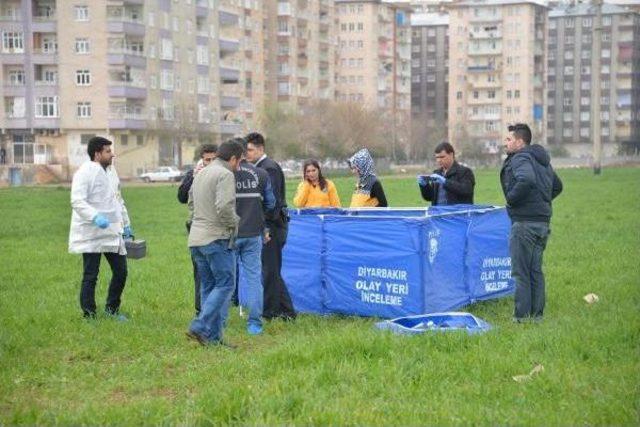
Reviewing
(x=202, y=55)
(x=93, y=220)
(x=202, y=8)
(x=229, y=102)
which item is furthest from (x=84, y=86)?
(x=93, y=220)

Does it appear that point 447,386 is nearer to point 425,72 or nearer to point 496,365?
point 496,365

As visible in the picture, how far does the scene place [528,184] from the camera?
10969 mm

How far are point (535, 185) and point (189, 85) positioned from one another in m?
89.8

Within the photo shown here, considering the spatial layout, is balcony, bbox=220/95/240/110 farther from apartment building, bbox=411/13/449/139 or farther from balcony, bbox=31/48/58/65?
apartment building, bbox=411/13/449/139

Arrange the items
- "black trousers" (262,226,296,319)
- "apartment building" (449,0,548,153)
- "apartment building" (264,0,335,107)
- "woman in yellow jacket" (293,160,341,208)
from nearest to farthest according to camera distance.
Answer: "black trousers" (262,226,296,319) → "woman in yellow jacket" (293,160,341,208) → "apartment building" (264,0,335,107) → "apartment building" (449,0,548,153)

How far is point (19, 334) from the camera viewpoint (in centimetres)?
1085

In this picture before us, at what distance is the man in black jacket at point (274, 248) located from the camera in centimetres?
1192

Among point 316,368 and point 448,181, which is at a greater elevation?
point 448,181

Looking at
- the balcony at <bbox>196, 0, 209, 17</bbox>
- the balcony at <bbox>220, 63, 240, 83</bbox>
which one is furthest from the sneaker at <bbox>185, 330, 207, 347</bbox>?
the balcony at <bbox>220, 63, 240, 83</bbox>

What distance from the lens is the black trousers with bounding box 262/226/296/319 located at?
12133 millimetres

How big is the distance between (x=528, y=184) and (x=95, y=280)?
4.91 m

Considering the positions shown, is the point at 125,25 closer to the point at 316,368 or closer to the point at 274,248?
the point at 274,248

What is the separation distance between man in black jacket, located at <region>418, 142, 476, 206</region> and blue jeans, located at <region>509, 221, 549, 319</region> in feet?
7.30

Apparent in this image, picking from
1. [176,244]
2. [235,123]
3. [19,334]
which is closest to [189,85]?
[235,123]
